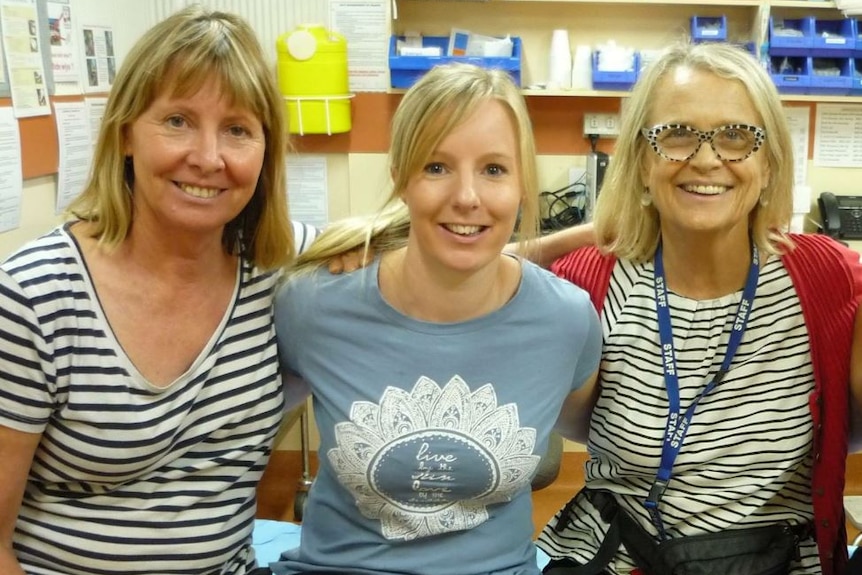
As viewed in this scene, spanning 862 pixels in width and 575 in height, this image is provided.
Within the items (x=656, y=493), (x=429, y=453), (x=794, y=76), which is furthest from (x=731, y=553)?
(x=794, y=76)

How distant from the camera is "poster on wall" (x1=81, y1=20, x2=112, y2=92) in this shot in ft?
8.64

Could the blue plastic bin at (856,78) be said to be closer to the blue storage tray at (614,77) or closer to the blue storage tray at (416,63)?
A: the blue storage tray at (614,77)

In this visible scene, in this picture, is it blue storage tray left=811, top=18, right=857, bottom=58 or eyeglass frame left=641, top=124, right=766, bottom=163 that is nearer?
eyeglass frame left=641, top=124, right=766, bottom=163

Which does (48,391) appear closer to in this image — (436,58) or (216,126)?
(216,126)

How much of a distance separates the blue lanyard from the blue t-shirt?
16 cm

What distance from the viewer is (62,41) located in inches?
97.4

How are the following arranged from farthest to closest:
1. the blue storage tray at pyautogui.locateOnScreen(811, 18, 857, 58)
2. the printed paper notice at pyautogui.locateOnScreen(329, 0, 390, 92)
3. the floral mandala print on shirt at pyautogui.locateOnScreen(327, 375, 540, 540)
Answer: the printed paper notice at pyautogui.locateOnScreen(329, 0, 390, 92) < the blue storage tray at pyautogui.locateOnScreen(811, 18, 857, 58) < the floral mandala print on shirt at pyautogui.locateOnScreen(327, 375, 540, 540)

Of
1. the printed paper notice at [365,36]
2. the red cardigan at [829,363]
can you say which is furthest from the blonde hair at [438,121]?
the printed paper notice at [365,36]

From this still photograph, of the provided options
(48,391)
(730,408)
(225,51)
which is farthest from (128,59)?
(730,408)

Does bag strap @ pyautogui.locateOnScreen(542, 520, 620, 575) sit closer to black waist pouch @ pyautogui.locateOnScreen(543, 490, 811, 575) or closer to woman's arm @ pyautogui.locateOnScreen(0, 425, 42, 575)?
black waist pouch @ pyautogui.locateOnScreen(543, 490, 811, 575)

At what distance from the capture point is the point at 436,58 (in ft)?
10.3

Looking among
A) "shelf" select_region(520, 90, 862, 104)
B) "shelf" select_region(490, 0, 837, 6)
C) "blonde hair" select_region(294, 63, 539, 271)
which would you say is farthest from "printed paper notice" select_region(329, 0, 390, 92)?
"blonde hair" select_region(294, 63, 539, 271)

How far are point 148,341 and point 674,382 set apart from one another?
92 cm

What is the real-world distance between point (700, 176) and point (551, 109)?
2.03 m
